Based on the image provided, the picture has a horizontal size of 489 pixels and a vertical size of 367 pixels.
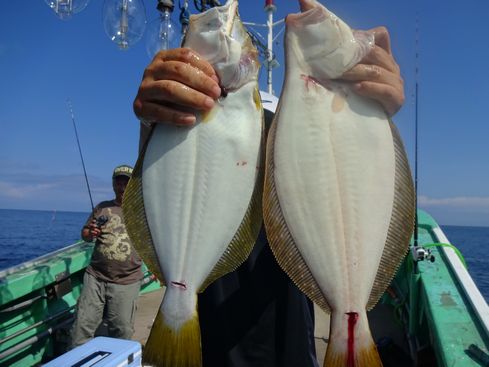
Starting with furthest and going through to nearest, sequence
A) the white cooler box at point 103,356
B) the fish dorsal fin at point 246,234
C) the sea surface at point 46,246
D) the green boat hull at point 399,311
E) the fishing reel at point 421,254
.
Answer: the sea surface at point 46,246 < the fishing reel at point 421,254 < the green boat hull at point 399,311 < the white cooler box at point 103,356 < the fish dorsal fin at point 246,234

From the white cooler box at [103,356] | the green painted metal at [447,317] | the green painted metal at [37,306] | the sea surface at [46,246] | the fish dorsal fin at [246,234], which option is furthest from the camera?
the sea surface at [46,246]

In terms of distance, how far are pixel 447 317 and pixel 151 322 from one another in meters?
3.75

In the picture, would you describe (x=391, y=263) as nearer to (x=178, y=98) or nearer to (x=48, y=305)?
(x=178, y=98)

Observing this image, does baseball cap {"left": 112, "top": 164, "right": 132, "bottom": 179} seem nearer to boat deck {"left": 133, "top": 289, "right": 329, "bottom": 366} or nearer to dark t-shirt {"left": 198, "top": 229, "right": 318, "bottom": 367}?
boat deck {"left": 133, "top": 289, "right": 329, "bottom": 366}

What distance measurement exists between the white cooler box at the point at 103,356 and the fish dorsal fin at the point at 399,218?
1.46 meters

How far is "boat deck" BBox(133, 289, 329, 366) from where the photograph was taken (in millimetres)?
4256

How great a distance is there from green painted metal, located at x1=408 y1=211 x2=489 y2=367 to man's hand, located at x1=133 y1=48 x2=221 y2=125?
2.08m

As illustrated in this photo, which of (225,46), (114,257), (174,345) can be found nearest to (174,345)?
(174,345)

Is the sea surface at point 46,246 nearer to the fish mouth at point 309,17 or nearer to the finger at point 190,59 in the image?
the fish mouth at point 309,17

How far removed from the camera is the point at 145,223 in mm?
1584

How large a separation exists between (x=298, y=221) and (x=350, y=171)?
0.87 ft

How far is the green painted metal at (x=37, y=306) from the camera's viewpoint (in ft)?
12.3

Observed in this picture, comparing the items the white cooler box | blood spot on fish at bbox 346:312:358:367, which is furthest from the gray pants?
blood spot on fish at bbox 346:312:358:367

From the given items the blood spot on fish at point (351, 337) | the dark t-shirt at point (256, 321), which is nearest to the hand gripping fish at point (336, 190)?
the blood spot on fish at point (351, 337)
